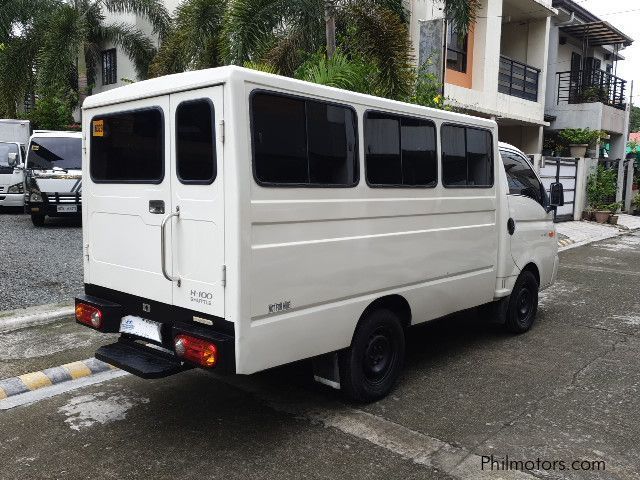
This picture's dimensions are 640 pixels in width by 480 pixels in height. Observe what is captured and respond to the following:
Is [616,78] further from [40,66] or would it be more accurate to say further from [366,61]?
[40,66]

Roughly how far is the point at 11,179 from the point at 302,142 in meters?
14.4

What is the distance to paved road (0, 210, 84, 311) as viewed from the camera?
7188 mm

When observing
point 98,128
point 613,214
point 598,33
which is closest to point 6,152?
point 98,128

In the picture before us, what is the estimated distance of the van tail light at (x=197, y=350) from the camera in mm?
3516

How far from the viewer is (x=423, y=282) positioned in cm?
489

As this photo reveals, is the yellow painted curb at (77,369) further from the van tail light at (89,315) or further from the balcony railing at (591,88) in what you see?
the balcony railing at (591,88)

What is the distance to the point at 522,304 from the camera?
650cm

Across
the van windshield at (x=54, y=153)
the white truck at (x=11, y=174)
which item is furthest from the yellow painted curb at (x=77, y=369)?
the white truck at (x=11, y=174)

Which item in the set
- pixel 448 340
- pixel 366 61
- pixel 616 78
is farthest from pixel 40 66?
pixel 616 78

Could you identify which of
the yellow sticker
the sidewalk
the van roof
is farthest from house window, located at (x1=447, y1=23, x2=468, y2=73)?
the yellow sticker

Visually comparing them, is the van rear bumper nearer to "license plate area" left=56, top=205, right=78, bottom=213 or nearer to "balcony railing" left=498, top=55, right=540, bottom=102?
"license plate area" left=56, top=205, right=78, bottom=213

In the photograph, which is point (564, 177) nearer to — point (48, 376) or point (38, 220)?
point (38, 220)

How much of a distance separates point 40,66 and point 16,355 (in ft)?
50.5

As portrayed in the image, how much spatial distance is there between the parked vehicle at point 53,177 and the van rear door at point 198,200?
9.82 m
